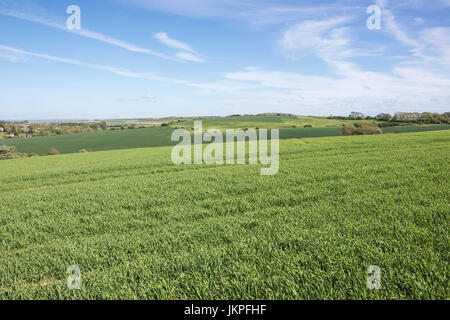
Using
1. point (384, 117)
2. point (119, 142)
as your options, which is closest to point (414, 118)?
point (384, 117)

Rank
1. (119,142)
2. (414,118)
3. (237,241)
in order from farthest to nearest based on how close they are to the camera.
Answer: (414,118) → (119,142) → (237,241)

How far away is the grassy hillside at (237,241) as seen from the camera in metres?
3.68

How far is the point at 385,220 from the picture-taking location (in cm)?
573

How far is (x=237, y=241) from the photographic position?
16.9 ft

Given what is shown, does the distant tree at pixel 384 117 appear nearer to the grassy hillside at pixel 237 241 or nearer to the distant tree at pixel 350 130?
the distant tree at pixel 350 130

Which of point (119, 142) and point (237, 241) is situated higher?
point (119, 142)

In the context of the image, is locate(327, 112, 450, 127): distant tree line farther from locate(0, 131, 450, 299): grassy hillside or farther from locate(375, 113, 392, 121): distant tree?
locate(0, 131, 450, 299): grassy hillside

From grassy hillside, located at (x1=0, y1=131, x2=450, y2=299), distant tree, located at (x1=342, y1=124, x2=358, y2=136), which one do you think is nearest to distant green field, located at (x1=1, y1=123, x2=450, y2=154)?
distant tree, located at (x1=342, y1=124, x2=358, y2=136)

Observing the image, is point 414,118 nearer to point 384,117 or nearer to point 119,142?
point 384,117

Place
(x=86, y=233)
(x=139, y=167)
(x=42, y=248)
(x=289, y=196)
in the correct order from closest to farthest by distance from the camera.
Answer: (x=42, y=248), (x=86, y=233), (x=289, y=196), (x=139, y=167)

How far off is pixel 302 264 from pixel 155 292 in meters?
2.67

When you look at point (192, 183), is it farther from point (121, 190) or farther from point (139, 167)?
point (139, 167)

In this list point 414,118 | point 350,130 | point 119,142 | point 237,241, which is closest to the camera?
point 237,241
